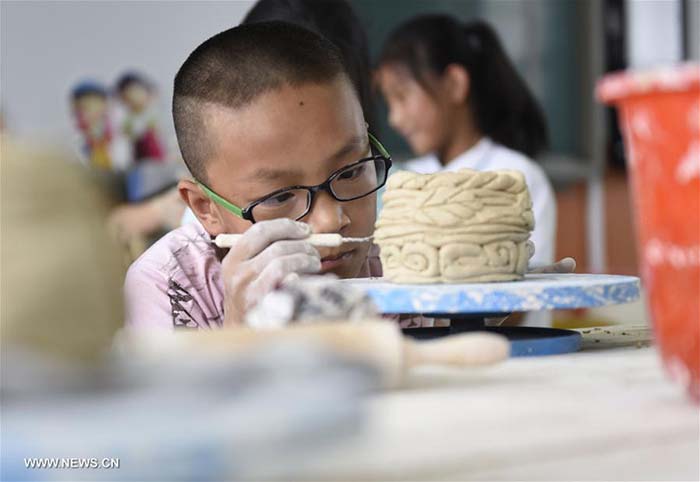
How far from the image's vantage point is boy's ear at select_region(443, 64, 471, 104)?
11.3 feet

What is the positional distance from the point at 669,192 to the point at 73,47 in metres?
3.28

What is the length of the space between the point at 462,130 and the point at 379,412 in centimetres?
294

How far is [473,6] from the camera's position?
4961 millimetres

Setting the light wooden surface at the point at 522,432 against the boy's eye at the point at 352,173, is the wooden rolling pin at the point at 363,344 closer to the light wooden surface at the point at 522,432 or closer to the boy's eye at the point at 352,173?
the light wooden surface at the point at 522,432

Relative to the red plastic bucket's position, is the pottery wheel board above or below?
below

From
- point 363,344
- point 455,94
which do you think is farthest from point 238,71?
point 455,94

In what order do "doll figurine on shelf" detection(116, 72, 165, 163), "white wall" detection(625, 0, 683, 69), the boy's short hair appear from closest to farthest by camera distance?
1. the boy's short hair
2. "doll figurine on shelf" detection(116, 72, 165, 163)
3. "white wall" detection(625, 0, 683, 69)

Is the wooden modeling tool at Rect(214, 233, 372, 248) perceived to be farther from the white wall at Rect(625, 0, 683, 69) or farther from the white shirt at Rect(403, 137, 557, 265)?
the white wall at Rect(625, 0, 683, 69)

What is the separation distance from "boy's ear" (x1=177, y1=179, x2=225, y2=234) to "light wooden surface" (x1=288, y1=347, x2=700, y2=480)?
0.99 meters

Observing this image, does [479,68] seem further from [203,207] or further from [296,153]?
[296,153]

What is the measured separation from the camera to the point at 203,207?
1711 mm

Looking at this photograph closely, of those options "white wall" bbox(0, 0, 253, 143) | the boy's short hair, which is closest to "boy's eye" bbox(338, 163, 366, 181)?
the boy's short hair

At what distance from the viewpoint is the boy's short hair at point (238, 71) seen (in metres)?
1.60

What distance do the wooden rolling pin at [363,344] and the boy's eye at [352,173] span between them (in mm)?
873
